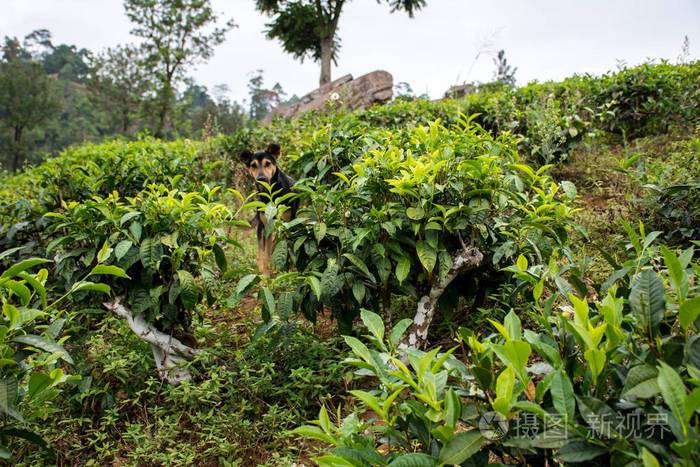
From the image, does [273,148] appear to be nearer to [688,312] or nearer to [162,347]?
[162,347]

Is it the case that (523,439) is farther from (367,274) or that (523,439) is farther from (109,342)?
(109,342)

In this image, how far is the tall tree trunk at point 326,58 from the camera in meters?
17.7

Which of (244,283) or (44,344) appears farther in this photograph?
(244,283)

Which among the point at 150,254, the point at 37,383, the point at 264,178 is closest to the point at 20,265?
the point at 37,383

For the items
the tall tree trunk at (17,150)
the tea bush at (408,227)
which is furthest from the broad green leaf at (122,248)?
the tall tree trunk at (17,150)

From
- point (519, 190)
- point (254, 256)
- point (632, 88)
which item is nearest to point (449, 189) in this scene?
point (519, 190)

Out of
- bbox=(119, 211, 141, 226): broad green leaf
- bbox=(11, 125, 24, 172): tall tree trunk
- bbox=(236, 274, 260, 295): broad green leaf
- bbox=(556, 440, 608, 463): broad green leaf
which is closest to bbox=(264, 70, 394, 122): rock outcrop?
bbox=(119, 211, 141, 226): broad green leaf

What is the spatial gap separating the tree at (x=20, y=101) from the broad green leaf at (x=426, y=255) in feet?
126

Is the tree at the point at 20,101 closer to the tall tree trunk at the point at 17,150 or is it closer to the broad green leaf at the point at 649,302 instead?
the tall tree trunk at the point at 17,150

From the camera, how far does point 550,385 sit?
1026mm

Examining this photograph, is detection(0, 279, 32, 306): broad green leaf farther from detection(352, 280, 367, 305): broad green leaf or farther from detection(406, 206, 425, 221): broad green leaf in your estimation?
detection(406, 206, 425, 221): broad green leaf

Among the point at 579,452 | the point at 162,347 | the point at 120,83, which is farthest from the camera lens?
the point at 120,83

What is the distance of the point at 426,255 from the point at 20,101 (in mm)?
40230

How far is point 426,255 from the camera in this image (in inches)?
94.0
